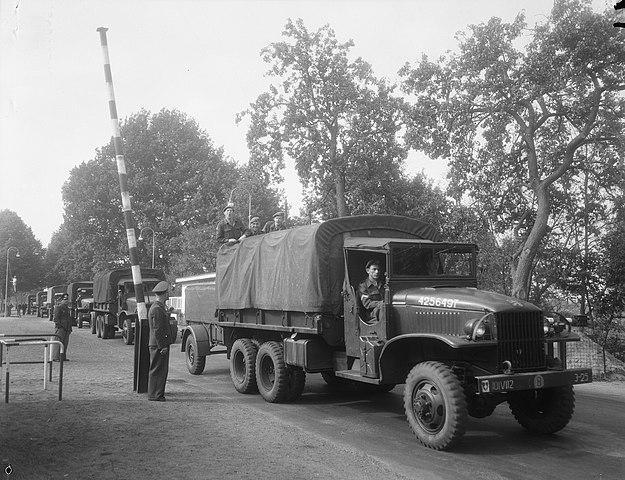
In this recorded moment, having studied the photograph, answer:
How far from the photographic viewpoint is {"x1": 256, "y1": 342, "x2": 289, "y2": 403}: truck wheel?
9.99 m

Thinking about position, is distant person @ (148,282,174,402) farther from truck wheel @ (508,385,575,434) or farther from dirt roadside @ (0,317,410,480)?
truck wheel @ (508,385,575,434)

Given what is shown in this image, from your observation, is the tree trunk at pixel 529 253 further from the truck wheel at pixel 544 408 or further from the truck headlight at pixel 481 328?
the truck headlight at pixel 481 328

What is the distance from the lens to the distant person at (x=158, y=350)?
10.1 m

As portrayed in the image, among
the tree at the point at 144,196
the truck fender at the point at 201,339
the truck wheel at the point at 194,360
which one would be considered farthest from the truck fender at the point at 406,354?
the tree at the point at 144,196

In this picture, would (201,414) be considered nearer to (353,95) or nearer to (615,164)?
(615,164)

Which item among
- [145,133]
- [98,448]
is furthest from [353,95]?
[98,448]

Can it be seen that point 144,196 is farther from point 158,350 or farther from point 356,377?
point 356,377

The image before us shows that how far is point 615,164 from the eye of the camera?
20.8m

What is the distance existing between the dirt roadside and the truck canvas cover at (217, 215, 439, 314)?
183 centimetres

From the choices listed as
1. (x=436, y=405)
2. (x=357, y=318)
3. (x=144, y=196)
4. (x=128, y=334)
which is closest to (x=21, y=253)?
(x=144, y=196)

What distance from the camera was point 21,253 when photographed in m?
65.6

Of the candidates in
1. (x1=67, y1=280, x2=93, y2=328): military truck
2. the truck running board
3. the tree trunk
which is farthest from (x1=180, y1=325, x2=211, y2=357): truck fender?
(x1=67, y1=280, x2=93, y2=328): military truck

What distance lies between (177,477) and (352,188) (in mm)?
31246

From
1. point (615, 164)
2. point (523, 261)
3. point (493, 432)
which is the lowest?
point (493, 432)
